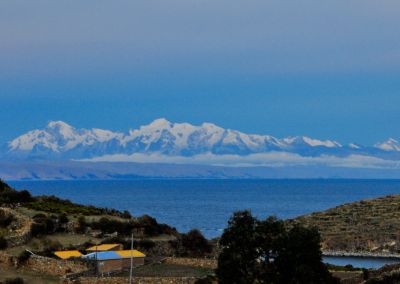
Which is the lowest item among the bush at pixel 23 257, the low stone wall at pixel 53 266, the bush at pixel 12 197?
the low stone wall at pixel 53 266

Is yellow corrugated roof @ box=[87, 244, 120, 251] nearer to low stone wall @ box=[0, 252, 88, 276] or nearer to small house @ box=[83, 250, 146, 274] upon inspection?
small house @ box=[83, 250, 146, 274]

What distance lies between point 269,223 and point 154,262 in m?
14.2

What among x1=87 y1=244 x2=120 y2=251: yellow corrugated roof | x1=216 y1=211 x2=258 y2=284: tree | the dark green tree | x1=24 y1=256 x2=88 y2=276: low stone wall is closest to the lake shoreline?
x1=87 y1=244 x2=120 y2=251: yellow corrugated roof

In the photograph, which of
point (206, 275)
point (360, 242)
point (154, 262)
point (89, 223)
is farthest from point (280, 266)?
point (360, 242)

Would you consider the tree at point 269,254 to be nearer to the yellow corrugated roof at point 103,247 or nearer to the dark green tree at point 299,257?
the dark green tree at point 299,257

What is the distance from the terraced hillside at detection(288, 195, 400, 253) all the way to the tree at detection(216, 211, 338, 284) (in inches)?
2178

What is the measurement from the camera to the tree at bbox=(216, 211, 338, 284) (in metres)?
47.7

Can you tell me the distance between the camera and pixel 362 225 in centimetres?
12325

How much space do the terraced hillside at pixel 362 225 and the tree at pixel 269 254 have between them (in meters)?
55.3

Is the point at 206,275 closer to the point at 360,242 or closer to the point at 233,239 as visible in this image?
the point at 233,239

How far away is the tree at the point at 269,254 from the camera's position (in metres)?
47.7

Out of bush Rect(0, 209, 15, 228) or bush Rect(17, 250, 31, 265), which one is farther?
bush Rect(0, 209, 15, 228)

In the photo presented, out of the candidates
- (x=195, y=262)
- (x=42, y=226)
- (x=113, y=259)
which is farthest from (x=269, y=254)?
(x=42, y=226)

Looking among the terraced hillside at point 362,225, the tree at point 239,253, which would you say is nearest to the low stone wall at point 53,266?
the tree at point 239,253
